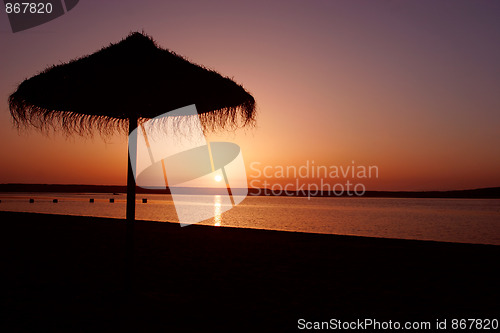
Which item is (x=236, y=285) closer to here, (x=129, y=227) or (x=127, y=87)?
(x=129, y=227)

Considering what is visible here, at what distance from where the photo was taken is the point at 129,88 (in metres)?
4.52

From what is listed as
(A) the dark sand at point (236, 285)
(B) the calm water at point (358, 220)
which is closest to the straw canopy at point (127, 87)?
(A) the dark sand at point (236, 285)

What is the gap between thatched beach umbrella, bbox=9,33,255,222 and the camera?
176 inches

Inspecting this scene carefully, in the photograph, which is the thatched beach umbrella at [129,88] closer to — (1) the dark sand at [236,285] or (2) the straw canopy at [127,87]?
(2) the straw canopy at [127,87]

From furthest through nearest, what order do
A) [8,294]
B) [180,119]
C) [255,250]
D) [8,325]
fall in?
[255,250]
[180,119]
[8,294]
[8,325]

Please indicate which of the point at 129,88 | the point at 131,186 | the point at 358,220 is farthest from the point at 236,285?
the point at 358,220

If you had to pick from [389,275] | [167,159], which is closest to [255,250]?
[389,275]

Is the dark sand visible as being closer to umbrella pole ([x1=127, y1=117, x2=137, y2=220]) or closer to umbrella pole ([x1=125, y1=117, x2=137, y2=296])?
umbrella pole ([x1=125, y1=117, x2=137, y2=296])

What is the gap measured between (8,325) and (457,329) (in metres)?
4.65

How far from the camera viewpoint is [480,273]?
253 inches

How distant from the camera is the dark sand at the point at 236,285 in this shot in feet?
13.7

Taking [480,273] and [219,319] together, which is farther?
[480,273]

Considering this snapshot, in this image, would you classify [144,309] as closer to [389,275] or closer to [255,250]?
[389,275]

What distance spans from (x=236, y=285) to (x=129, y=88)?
318 centimetres
